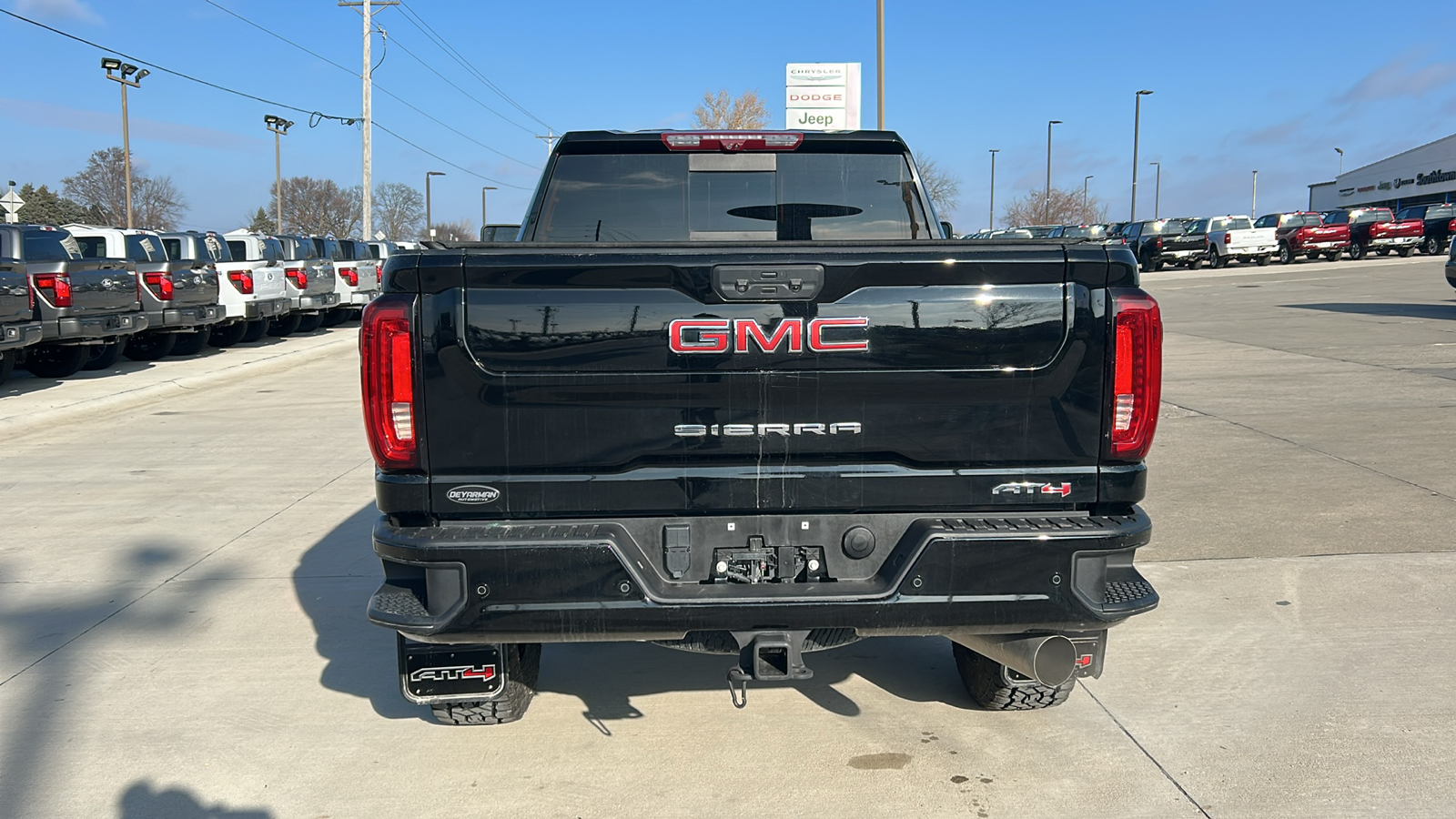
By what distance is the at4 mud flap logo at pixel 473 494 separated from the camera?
325 cm

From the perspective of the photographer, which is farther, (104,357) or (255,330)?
(255,330)

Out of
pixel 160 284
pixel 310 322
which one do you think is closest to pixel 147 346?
pixel 160 284

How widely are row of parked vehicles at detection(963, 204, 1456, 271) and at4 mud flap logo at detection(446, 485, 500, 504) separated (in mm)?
41488

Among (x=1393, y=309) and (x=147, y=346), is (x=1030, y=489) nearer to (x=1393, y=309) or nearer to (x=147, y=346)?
(x=147, y=346)

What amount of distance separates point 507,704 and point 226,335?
19083 mm

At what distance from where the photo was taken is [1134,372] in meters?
3.29

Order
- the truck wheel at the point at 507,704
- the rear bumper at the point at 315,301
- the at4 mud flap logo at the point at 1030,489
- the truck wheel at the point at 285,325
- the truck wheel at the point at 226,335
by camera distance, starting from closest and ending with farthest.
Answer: the at4 mud flap logo at the point at 1030,489
the truck wheel at the point at 507,704
the truck wheel at the point at 226,335
the rear bumper at the point at 315,301
the truck wheel at the point at 285,325

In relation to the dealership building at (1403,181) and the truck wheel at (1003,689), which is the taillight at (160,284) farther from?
the dealership building at (1403,181)

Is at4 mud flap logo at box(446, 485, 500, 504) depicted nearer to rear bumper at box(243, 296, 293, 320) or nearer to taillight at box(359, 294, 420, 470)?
taillight at box(359, 294, 420, 470)

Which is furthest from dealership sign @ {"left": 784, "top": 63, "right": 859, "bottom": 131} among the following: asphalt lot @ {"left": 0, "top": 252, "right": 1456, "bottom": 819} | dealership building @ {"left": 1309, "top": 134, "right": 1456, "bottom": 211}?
dealership building @ {"left": 1309, "top": 134, "right": 1456, "bottom": 211}

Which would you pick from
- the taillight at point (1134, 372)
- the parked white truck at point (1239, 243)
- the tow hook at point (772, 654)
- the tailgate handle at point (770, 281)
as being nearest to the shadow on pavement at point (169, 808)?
the tow hook at point (772, 654)

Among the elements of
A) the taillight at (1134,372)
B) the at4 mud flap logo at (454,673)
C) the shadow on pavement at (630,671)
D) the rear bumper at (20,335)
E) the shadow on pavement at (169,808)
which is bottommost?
the shadow on pavement at (169,808)

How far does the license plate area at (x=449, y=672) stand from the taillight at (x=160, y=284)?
14999 millimetres

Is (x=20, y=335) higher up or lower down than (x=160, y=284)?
lower down
